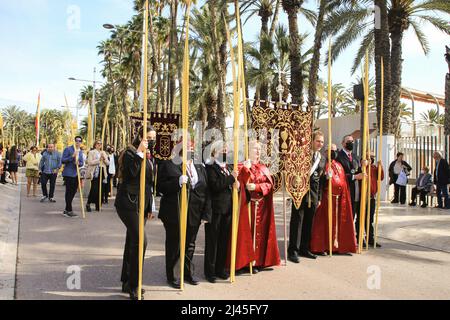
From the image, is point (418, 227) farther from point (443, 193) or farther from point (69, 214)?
point (69, 214)

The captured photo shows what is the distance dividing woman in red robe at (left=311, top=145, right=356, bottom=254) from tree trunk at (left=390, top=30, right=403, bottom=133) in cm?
841

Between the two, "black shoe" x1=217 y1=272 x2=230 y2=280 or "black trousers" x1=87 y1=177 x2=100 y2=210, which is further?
"black trousers" x1=87 y1=177 x2=100 y2=210

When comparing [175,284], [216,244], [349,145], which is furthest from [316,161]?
[175,284]

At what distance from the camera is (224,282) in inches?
219

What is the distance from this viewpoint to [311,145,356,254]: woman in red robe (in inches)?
284

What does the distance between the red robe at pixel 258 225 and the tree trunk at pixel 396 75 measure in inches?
397

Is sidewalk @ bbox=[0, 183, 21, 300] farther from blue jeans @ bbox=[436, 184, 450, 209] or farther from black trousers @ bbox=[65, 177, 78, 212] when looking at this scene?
blue jeans @ bbox=[436, 184, 450, 209]

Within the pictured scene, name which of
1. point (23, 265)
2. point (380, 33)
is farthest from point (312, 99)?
point (23, 265)

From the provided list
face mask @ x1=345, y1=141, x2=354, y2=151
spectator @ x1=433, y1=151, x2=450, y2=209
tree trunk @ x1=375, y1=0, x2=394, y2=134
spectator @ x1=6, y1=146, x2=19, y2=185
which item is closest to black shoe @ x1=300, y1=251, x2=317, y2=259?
face mask @ x1=345, y1=141, x2=354, y2=151

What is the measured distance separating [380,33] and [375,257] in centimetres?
963

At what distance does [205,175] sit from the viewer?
5660 millimetres

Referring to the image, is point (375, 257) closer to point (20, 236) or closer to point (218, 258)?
point (218, 258)

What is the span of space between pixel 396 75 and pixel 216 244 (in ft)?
40.1

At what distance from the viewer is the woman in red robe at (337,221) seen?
7215mm
